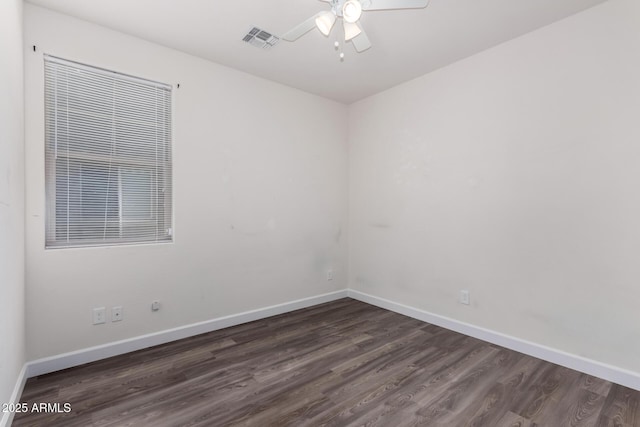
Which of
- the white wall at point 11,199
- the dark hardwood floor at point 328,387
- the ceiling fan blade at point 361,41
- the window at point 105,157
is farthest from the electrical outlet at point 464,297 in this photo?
the white wall at point 11,199

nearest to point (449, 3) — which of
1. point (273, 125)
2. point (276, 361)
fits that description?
point (273, 125)

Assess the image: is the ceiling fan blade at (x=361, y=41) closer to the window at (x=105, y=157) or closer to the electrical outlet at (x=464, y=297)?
the window at (x=105, y=157)

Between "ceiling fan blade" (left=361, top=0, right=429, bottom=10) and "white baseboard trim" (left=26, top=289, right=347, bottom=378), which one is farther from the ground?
"ceiling fan blade" (left=361, top=0, right=429, bottom=10)

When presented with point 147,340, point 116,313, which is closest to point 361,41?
point 116,313

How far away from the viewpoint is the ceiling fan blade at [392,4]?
1.75 metres

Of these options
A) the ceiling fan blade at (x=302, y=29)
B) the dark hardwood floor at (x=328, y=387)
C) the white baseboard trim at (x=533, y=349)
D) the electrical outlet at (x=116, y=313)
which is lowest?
the dark hardwood floor at (x=328, y=387)

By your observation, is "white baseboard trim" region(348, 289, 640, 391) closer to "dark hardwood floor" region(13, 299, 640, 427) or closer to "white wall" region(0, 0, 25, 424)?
"dark hardwood floor" region(13, 299, 640, 427)

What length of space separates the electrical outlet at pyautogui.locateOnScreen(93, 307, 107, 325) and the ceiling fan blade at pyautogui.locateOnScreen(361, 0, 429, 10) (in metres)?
2.95

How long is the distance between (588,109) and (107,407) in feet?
12.8

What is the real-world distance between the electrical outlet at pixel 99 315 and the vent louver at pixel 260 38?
256 cm

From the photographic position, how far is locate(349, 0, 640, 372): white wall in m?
2.14

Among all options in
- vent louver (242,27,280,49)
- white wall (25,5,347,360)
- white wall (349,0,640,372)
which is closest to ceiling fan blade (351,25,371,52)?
vent louver (242,27,280,49)

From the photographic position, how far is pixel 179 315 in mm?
2850

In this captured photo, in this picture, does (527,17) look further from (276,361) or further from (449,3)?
(276,361)
